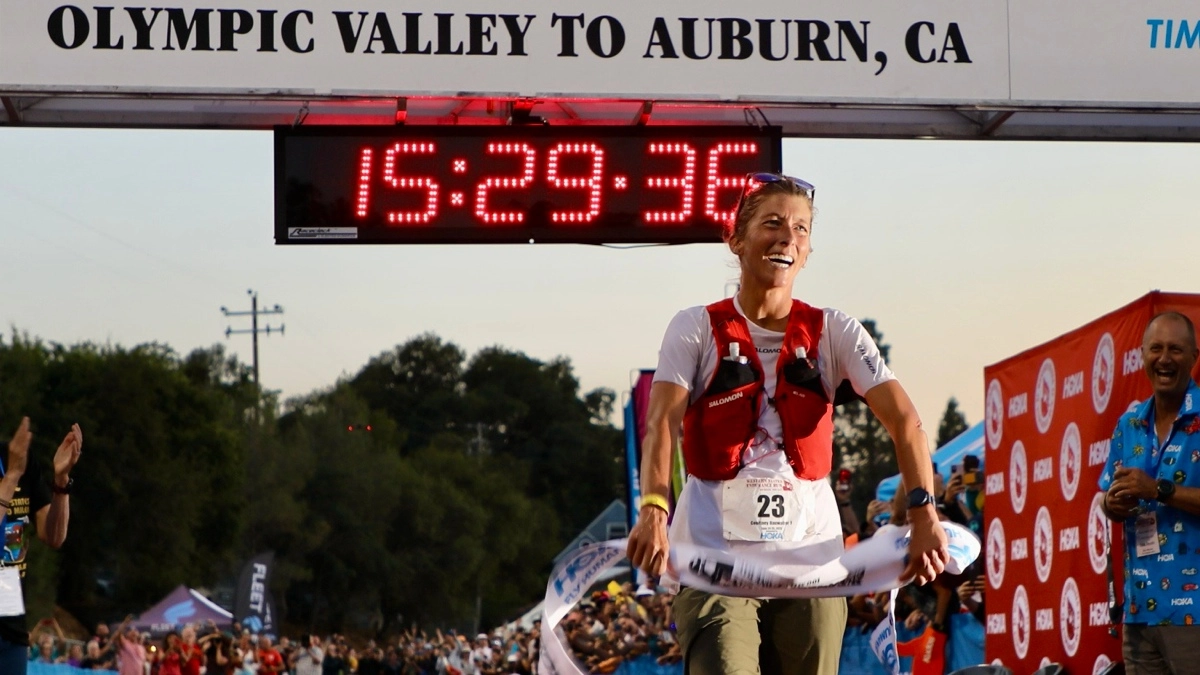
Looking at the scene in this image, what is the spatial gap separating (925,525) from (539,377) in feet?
390

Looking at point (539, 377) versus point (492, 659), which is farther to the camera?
point (539, 377)

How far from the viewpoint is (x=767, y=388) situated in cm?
455

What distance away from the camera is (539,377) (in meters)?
123

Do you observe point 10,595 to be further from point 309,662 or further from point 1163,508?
point 309,662

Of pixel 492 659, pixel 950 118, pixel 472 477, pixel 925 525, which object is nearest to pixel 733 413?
pixel 925 525

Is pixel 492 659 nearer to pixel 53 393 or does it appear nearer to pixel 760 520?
pixel 760 520

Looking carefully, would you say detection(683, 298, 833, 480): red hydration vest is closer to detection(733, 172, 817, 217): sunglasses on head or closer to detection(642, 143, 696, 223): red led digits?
detection(733, 172, 817, 217): sunglasses on head

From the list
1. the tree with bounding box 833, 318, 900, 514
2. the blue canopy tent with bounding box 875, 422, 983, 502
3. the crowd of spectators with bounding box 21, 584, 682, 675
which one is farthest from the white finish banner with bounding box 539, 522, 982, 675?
the tree with bounding box 833, 318, 900, 514

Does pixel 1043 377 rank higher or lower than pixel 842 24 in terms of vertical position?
lower

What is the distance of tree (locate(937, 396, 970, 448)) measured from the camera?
378ft

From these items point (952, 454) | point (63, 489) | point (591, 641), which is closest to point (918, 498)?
point (63, 489)

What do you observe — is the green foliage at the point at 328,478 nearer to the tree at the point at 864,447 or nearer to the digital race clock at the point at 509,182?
the tree at the point at 864,447

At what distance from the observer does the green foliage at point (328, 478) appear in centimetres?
7231

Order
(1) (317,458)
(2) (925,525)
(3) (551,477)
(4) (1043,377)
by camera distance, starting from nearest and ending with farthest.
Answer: (2) (925,525) → (4) (1043,377) → (1) (317,458) → (3) (551,477)
